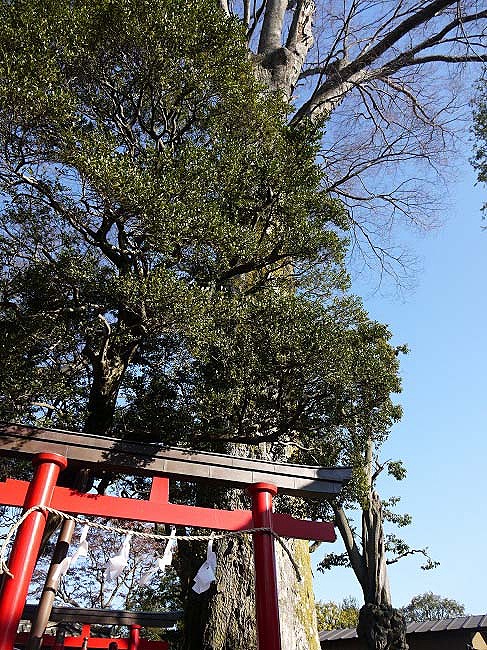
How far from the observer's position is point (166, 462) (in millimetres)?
4004

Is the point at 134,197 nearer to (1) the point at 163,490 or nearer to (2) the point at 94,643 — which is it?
(1) the point at 163,490

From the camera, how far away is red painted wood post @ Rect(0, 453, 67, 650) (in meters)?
3.14

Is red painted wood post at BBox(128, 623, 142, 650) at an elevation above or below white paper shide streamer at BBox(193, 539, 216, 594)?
above

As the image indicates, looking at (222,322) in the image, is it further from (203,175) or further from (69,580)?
(69,580)

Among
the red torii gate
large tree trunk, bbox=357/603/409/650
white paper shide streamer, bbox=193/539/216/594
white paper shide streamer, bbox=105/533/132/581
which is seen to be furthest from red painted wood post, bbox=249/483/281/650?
large tree trunk, bbox=357/603/409/650

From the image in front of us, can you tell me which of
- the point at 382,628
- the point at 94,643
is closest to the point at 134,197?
the point at 382,628

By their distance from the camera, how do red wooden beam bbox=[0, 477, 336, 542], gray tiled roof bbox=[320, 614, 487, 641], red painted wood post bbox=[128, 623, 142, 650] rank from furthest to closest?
gray tiled roof bbox=[320, 614, 487, 641]
red painted wood post bbox=[128, 623, 142, 650]
red wooden beam bbox=[0, 477, 336, 542]

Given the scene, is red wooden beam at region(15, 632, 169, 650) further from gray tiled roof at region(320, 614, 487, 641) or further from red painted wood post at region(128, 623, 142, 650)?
gray tiled roof at region(320, 614, 487, 641)

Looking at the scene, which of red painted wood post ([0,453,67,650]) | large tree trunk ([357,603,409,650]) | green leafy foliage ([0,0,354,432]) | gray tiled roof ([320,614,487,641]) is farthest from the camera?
gray tiled roof ([320,614,487,641])

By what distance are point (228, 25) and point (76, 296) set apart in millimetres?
3154

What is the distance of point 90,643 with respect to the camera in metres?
11.3

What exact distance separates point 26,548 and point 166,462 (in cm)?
110

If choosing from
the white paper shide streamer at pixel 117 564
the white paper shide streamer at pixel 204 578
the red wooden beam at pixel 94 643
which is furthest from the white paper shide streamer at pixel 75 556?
the red wooden beam at pixel 94 643

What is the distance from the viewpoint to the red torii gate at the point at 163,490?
3.51 m
